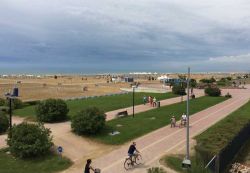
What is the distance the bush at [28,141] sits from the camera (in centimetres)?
2258

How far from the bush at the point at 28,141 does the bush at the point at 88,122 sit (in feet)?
12.1

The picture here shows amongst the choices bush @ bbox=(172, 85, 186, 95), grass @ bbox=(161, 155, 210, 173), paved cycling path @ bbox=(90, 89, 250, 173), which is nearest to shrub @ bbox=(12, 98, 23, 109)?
paved cycling path @ bbox=(90, 89, 250, 173)

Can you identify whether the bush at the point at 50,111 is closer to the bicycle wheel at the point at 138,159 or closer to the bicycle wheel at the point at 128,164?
the bicycle wheel at the point at 138,159

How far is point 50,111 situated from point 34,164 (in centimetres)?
1185

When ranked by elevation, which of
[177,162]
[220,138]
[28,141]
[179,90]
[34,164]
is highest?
[179,90]

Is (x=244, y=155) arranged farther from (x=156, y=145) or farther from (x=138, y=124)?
(x=138, y=124)

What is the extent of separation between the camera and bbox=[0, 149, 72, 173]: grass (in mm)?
20797

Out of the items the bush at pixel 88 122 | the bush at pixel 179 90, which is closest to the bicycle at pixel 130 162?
the bush at pixel 88 122

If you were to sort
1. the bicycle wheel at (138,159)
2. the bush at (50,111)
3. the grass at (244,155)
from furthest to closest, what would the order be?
the bush at (50,111), the grass at (244,155), the bicycle wheel at (138,159)

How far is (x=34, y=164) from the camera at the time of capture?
71.7ft

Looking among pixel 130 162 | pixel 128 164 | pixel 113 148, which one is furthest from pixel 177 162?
pixel 113 148

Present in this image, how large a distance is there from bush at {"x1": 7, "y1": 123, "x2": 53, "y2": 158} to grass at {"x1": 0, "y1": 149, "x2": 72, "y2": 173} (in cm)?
41

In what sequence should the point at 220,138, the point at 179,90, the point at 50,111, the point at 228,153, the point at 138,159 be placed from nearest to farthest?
the point at 228,153, the point at 138,159, the point at 220,138, the point at 50,111, the point at 179,90

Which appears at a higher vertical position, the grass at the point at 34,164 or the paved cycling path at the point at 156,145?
the paved cycling path at the point at 156,145
